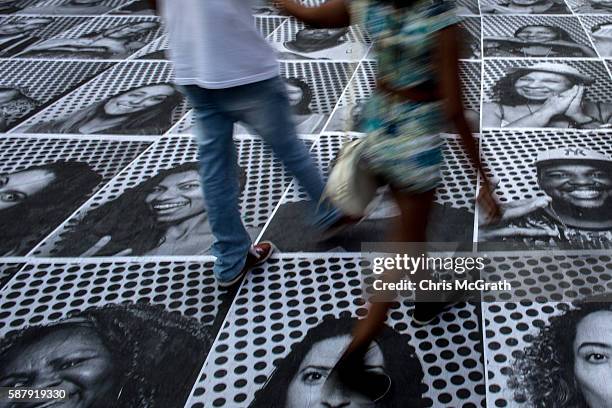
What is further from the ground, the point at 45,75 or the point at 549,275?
the point at 45,75

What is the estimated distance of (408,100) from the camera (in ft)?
5.43

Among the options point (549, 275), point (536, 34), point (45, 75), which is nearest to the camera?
point (549, 275)

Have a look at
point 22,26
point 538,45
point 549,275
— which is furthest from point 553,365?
point 22,26

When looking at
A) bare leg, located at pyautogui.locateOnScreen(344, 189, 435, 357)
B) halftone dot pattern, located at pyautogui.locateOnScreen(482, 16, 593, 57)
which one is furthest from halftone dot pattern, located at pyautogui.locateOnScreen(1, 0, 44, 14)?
bare leg, located at pyautogui.locateOnScreen(344, 189, 435, 357)

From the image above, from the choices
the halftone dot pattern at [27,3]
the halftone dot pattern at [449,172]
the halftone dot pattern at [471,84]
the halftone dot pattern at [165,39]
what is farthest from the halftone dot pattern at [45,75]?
the halftone dot pattern at [471,84]

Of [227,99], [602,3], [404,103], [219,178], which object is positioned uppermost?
[404,103]

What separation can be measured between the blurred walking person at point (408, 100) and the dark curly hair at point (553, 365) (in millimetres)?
561

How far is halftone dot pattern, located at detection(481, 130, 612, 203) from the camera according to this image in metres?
2.96

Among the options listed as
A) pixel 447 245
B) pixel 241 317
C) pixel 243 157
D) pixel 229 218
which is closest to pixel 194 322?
pixel 241 317

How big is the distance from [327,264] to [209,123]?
31.3 inches

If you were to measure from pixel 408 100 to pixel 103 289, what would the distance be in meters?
1.54

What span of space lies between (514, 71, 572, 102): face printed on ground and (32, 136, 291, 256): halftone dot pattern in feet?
5.74

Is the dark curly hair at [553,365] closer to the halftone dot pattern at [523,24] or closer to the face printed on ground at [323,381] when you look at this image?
the face printed on ground at [323,381]

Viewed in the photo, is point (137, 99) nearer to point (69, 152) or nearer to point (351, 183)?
point (69, 152)
